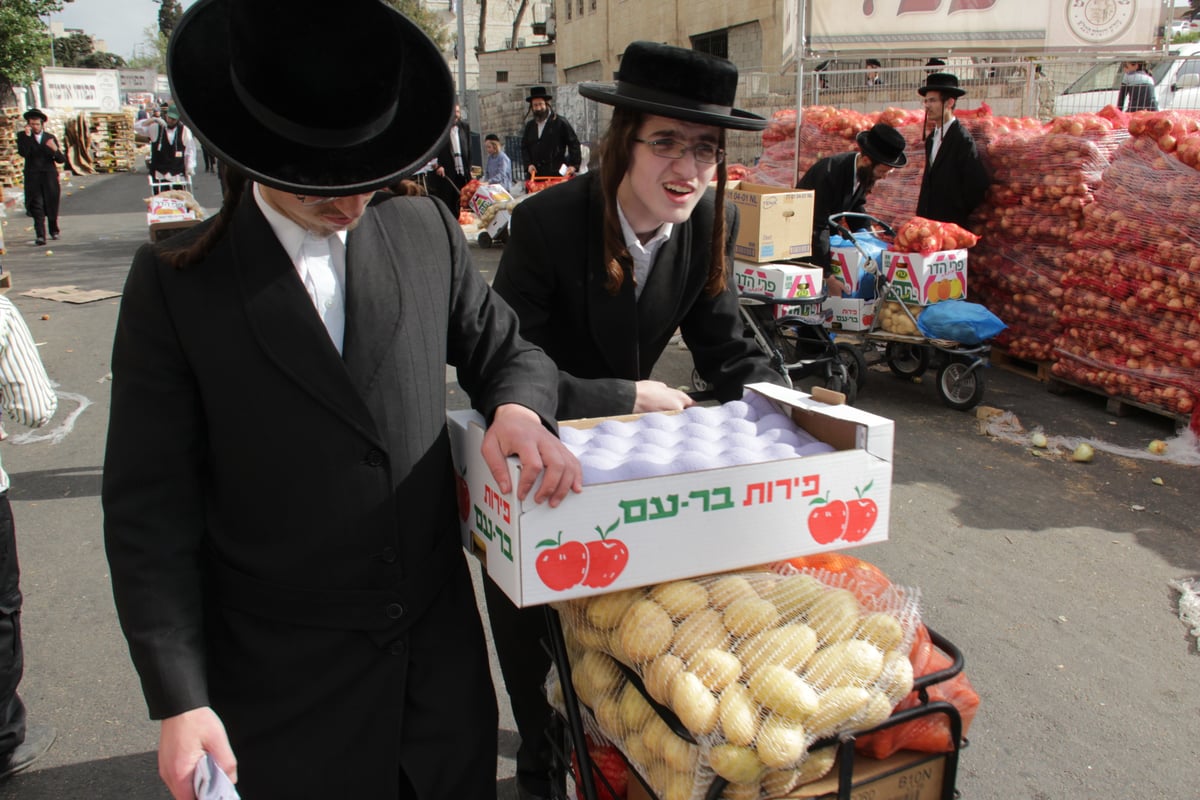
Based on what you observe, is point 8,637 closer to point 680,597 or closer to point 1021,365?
point 680,597

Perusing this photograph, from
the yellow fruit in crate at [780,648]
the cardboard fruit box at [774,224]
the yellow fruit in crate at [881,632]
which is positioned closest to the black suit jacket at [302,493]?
the yellow fruit in crate at [780,648]

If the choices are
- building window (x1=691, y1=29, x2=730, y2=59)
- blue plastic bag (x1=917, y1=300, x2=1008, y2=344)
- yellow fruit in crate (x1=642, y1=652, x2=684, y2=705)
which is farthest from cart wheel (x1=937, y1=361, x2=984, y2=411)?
building window (x1=691, y1=29, x2=730, y2=59)

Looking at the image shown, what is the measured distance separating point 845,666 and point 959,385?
572 centimetres

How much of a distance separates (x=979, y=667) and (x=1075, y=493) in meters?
2.11

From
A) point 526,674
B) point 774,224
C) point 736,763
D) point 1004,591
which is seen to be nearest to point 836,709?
point 736,763

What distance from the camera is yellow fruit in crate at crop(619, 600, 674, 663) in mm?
1680

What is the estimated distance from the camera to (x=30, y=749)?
324 cm

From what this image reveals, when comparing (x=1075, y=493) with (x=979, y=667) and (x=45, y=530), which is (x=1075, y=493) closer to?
(x=979, y=667)

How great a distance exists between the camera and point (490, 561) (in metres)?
1.83

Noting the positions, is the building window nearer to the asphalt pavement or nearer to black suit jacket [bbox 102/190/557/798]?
the asphalt pavement

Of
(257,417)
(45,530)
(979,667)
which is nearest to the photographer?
(257,417)

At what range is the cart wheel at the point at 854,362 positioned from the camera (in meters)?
7.06

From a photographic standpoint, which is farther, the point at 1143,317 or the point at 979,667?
the point at 1143,317

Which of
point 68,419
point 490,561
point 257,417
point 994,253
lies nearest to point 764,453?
point 490,561
